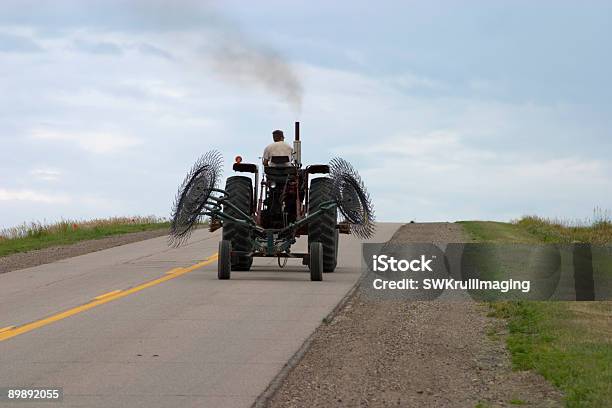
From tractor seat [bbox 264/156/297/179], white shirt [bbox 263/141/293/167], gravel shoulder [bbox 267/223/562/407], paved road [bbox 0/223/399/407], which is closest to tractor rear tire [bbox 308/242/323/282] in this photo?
paved road [bbox 0/223/399/407]

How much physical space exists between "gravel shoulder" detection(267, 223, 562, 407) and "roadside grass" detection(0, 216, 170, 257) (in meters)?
17.2

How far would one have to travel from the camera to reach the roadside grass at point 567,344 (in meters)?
9.88

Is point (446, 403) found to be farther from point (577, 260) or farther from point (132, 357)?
point (577, 260)

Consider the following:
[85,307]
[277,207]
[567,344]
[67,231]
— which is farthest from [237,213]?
[67,231]

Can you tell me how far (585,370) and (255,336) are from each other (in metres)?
4.06

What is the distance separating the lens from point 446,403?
31.5ft

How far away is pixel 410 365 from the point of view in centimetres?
1143

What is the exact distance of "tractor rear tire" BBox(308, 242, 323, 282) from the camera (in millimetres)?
19969

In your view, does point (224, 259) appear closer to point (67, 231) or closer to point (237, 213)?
point (237, 213)

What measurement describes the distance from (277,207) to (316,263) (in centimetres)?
208

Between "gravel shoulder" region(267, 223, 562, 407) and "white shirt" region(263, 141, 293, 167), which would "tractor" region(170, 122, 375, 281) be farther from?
"gravel shoulder" region(267, 223, 562, 407)

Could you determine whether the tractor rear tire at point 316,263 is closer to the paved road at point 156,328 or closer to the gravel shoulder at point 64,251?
the paved road at point 156,328

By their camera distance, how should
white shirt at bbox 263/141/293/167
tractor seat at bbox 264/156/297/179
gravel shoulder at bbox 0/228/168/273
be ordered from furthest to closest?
gravel shoulder at bbox 0/228/168/273 → white shirt at bbox 263/141/293/167 → tractor seat at bbox 264/156/297/179

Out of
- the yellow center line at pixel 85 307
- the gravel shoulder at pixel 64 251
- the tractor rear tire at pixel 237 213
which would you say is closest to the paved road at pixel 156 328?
the yellow center line at pixel 85 307
